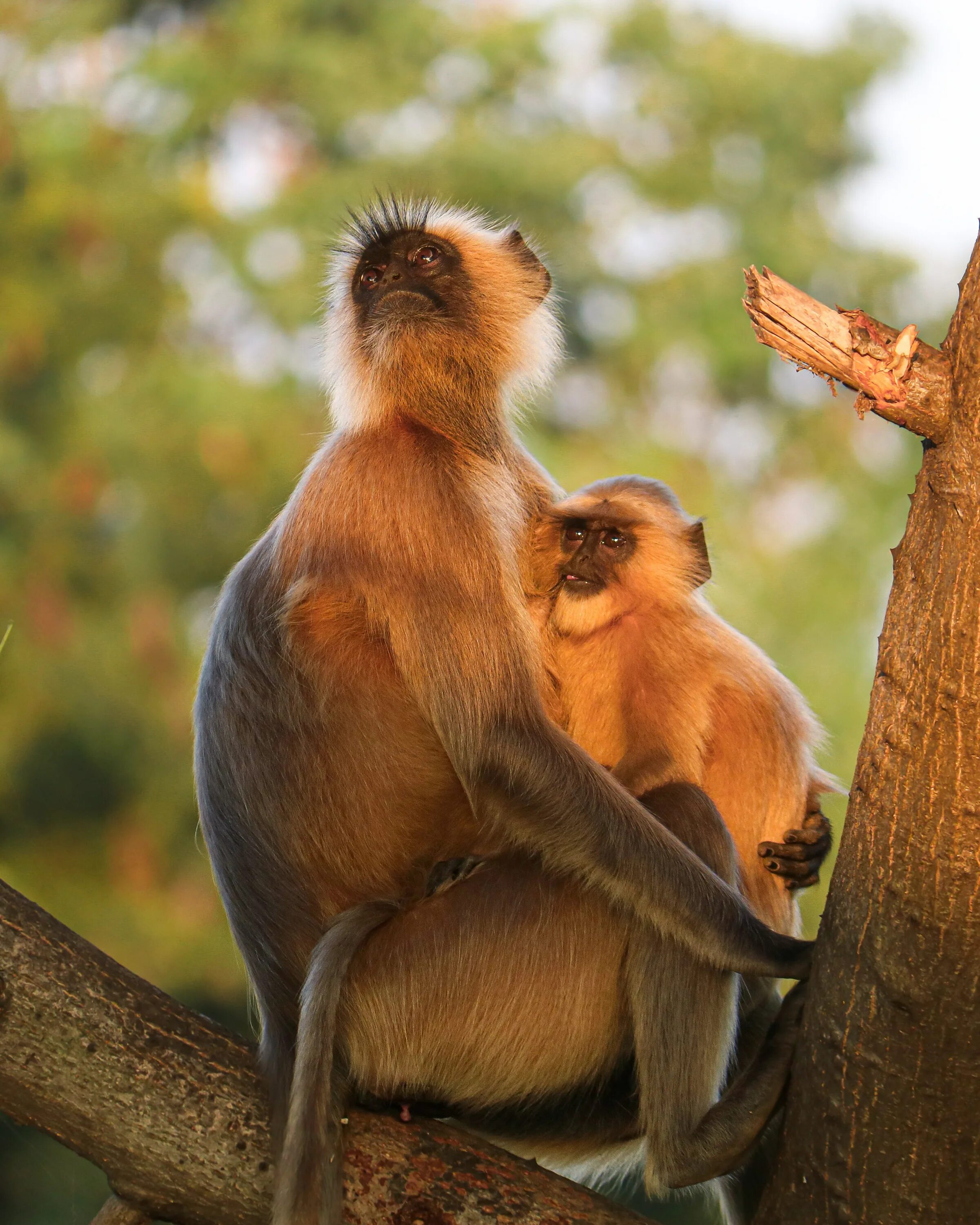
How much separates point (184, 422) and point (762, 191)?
5.09 meters

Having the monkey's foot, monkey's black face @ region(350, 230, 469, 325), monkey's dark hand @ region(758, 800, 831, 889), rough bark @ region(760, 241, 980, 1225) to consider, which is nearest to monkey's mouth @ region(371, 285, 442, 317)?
monkey's black face @ region(350, 230, 469, 325)

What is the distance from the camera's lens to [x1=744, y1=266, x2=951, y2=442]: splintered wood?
2.03 metres

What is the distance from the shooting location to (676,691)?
3.16 m

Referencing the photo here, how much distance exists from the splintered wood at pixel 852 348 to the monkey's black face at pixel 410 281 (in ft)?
5.17

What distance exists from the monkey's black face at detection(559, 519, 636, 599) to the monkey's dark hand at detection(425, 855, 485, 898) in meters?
0.68

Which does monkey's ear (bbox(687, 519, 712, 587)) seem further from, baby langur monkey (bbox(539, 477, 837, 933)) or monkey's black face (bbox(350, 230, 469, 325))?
monkey's black face (bbox(350, 230, 469, 325))

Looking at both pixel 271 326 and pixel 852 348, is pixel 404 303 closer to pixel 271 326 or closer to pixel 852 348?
pixel 852 348

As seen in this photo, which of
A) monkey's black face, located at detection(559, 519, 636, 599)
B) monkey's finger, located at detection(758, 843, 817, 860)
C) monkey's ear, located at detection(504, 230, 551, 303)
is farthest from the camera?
monkey's ear, located at detection(504, 230, 551, 303)

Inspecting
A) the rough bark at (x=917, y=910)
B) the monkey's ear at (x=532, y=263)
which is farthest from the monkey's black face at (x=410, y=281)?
the rough bark at (x=917, y=910)

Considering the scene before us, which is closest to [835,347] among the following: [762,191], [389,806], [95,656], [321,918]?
[389,806]

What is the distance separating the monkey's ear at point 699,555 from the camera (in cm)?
340

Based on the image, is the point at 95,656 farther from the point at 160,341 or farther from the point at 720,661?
the point at 720,661

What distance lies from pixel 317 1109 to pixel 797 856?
115 centimetres

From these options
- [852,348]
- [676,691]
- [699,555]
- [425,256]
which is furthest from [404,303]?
[852,348]
